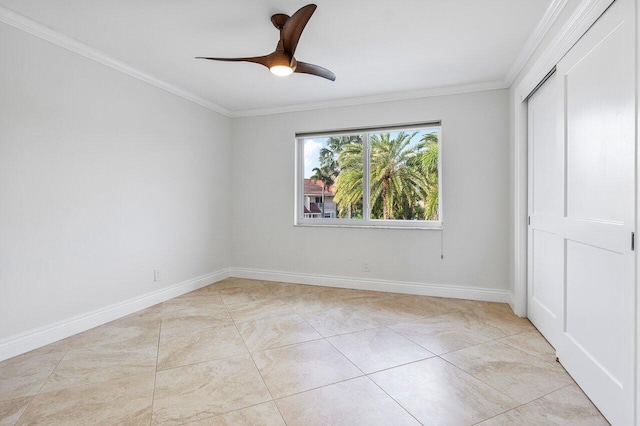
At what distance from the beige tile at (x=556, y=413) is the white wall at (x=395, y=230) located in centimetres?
176

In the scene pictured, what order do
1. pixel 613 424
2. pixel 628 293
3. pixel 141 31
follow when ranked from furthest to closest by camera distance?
pixel 141 31
pixel 613 424
pixel 628 293

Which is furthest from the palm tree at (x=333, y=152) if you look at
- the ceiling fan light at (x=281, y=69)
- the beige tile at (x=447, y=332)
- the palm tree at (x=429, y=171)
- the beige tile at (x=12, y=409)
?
the beige tile at (x=12, y=409)

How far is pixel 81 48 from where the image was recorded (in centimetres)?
256

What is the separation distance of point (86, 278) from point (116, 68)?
1.85 metres

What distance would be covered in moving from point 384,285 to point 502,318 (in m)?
1.27

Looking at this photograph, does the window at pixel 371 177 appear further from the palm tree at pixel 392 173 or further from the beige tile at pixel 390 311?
the beige tile at pixel 390 311

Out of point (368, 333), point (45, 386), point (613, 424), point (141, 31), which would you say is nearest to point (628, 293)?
point (613, 424)

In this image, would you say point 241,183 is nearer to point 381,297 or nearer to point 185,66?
point 185,66

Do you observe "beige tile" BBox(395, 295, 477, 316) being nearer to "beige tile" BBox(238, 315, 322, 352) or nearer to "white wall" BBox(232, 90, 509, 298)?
"white wall" BBox(232, 90, 509, 298)

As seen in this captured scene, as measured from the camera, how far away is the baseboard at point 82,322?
2197 mm

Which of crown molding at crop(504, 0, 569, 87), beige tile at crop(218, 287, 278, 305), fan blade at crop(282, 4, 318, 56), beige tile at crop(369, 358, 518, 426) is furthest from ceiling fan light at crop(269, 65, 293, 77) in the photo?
beige tile at crop(218, 287, 278, 305)

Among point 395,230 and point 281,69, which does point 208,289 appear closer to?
point 395,230

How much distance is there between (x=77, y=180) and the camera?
8.46 ft

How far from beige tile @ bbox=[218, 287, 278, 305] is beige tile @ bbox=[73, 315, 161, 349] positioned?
0.77m
